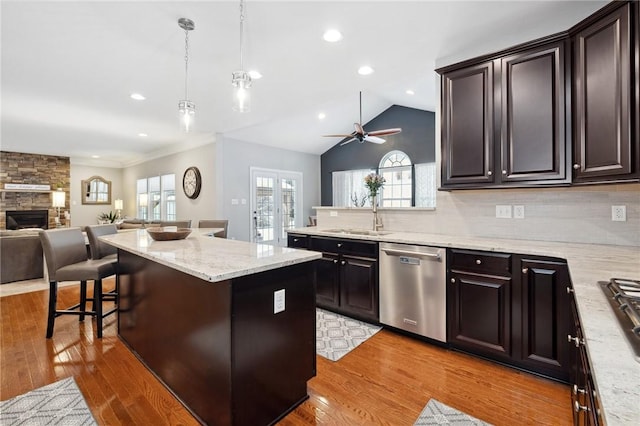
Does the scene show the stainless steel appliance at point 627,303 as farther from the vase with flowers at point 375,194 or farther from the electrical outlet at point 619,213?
the vase with flowers at point 375,194

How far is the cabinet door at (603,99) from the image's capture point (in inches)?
70.7

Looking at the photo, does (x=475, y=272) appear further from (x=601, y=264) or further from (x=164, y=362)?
(x=164, y=362)

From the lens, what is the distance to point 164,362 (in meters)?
2.03

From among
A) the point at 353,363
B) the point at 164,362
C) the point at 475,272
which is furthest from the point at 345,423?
the point at 475,272

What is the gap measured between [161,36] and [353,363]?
127 inches

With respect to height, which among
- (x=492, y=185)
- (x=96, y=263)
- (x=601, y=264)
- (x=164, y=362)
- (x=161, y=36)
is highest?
(x=161, y=36)

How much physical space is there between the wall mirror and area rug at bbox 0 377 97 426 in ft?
31.1

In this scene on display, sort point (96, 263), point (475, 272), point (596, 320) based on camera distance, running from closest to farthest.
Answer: point (596, 320)
point (475, 272)
point (96, 263)

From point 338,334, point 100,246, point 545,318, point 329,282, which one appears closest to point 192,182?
point 100,246

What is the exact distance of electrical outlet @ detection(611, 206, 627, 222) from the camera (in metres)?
2.17

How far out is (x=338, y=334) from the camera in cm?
281

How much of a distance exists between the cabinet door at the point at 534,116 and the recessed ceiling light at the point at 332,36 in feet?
4.56

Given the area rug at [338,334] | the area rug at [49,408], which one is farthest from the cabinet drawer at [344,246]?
the area rug at [49,408]

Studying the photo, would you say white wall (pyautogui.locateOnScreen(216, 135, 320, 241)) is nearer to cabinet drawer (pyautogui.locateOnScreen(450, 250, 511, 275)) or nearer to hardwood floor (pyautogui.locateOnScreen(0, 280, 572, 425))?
hardwood floor (pyautogui.locateOnScreen(0, 280, 572, 425))
